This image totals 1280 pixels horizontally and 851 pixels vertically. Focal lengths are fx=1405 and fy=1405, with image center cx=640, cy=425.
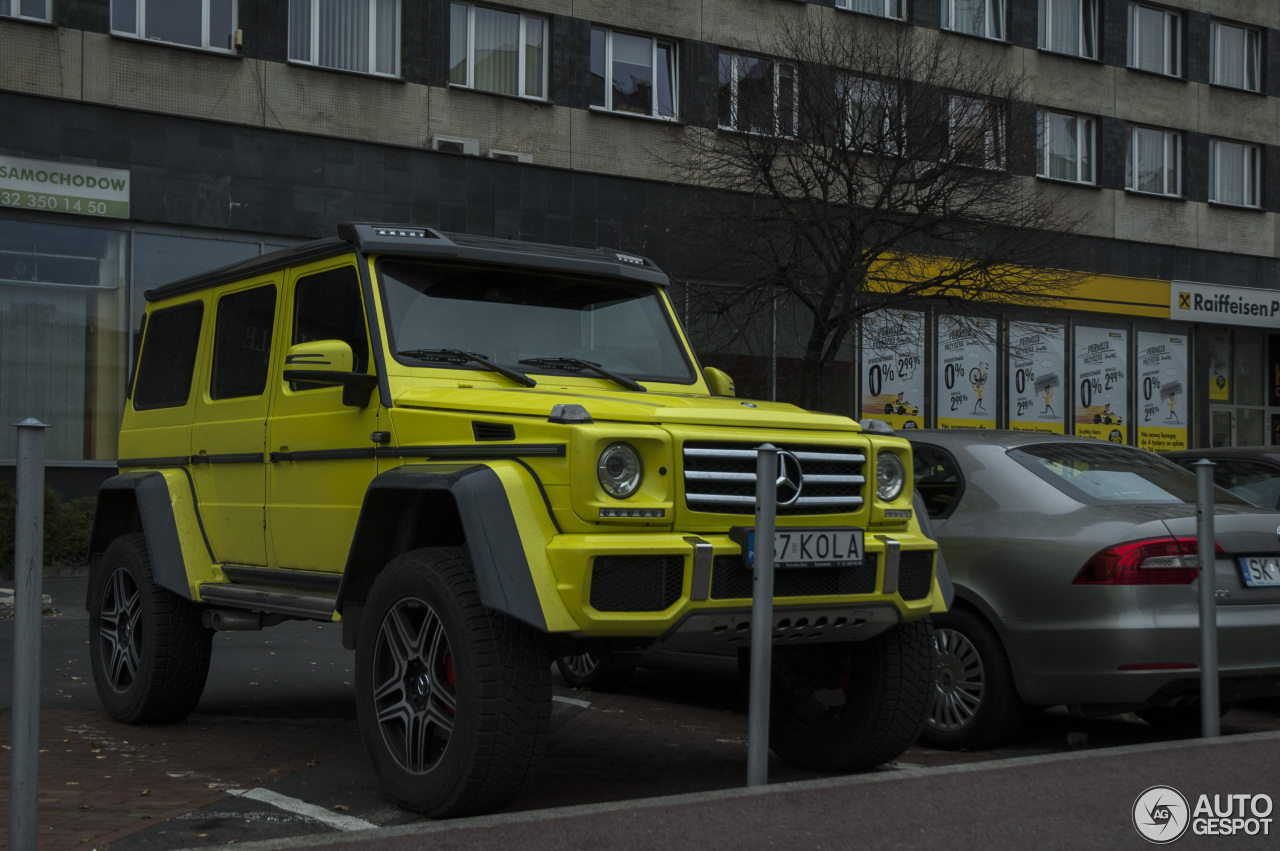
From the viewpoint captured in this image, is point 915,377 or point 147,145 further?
point 915,377

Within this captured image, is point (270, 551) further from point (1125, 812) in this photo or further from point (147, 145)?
point (147, 145)

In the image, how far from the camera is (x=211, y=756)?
6.42 m

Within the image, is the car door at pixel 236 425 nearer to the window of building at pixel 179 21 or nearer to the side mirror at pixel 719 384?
the side mirror at pixel 719 384

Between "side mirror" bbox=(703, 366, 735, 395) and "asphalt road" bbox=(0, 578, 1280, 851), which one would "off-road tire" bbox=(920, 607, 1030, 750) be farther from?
"side mirror" bbox=(703, 366, 735, 395)

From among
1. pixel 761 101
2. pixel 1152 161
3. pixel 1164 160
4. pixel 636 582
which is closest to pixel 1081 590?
pixel 636 582

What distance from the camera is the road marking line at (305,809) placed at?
5.03 m

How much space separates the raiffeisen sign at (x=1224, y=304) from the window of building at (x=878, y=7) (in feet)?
28.1

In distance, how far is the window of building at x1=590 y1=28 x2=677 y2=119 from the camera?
2305 cm

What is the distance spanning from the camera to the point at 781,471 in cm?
512

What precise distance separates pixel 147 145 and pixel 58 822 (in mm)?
15926

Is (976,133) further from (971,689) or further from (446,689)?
(446,689)

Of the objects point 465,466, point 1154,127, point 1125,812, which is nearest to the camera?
point 1125,812

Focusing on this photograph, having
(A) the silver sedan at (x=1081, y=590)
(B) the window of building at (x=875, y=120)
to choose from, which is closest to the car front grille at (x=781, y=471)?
(A) the silver sedan at (x=1081, y=590)

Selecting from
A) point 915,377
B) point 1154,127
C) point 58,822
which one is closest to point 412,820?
point 58,822
